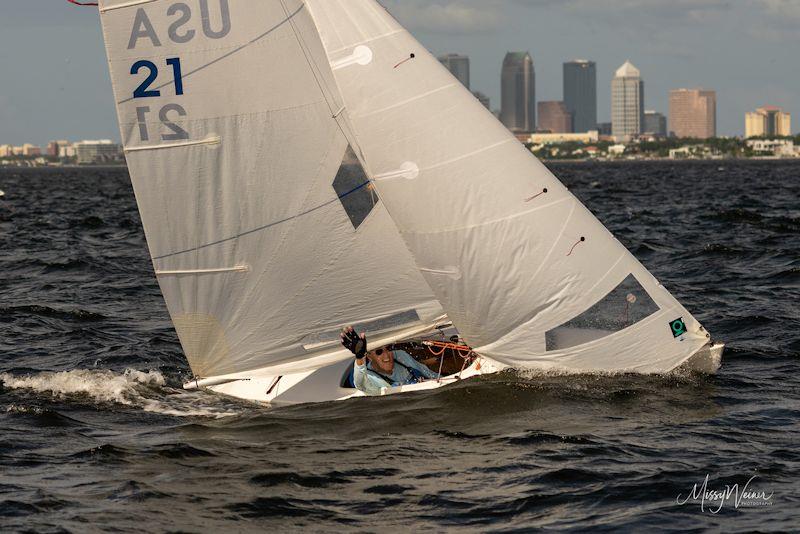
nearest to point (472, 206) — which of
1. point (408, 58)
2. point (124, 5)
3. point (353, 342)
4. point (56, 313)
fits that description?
point (408, 58)

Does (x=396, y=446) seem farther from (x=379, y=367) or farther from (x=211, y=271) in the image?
(x=211, y=271)

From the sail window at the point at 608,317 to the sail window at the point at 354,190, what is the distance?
7.53ft

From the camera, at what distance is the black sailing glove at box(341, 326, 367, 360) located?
11.6m

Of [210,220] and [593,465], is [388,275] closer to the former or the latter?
[210,220]

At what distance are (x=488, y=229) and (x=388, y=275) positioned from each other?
1327mm

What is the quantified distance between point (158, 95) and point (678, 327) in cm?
586

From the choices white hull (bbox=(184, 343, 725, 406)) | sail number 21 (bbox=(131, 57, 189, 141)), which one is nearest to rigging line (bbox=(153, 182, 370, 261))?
sail number 21 (bbox=(131, 57, 189, 141))

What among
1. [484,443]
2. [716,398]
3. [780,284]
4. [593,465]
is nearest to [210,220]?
[484,443]

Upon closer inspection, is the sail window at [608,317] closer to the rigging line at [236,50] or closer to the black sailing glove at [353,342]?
the black sailing glove at [353,342]

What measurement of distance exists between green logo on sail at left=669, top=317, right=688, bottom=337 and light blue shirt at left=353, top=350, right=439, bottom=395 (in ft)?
8.46

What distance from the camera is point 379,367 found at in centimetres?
1233

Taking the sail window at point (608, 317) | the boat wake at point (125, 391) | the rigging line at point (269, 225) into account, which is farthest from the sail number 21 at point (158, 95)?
the sail window at point (608, 317)

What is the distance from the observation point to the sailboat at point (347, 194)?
11328 millimetres

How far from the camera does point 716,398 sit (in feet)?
38.7
